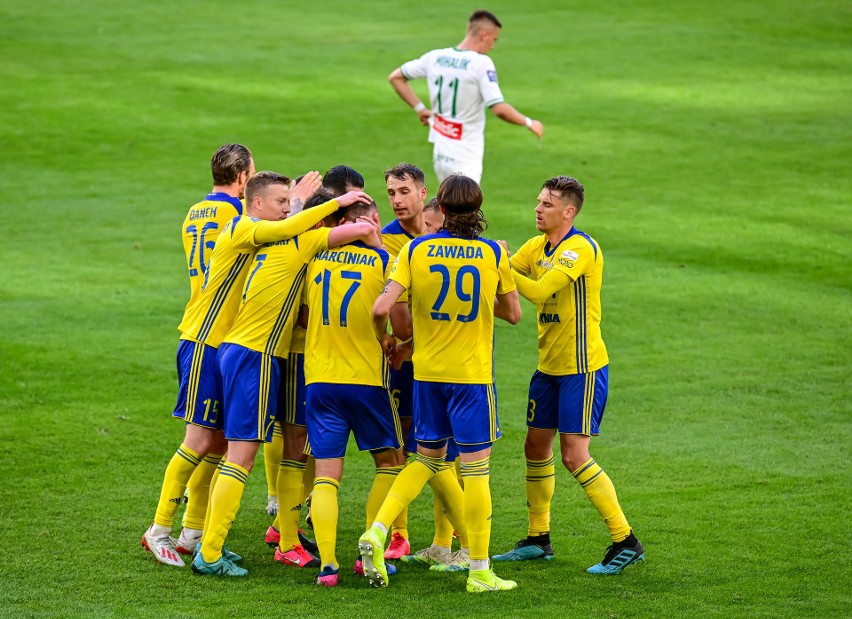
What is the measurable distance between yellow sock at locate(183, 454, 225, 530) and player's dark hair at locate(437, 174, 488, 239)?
197 cm

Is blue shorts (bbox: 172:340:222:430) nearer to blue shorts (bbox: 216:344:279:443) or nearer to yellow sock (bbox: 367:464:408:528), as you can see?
blue shorts (bbox: 216:344:279:443)

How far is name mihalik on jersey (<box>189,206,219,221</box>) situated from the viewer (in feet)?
21.5

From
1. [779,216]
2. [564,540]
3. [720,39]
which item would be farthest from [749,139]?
[564,540]

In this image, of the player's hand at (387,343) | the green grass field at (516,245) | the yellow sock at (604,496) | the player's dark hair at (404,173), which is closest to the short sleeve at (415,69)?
the green grass field at (516,245)

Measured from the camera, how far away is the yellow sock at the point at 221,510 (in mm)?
5977

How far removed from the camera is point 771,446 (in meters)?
8.27

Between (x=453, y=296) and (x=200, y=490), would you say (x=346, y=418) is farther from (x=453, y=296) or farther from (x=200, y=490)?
(x=200, y=490)

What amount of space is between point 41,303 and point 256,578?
643 cm

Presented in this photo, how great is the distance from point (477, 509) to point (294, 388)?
51.9 inches

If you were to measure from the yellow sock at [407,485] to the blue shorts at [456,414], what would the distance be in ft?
0.43

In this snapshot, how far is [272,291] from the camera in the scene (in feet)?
20.1

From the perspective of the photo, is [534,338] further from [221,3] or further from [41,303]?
[221,3]

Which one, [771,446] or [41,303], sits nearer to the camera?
[771,446]

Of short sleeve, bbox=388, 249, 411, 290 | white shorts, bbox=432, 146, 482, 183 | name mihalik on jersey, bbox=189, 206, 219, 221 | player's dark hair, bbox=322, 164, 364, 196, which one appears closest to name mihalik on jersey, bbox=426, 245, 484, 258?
short sleeve, bbox=388, 249, 411, 290
